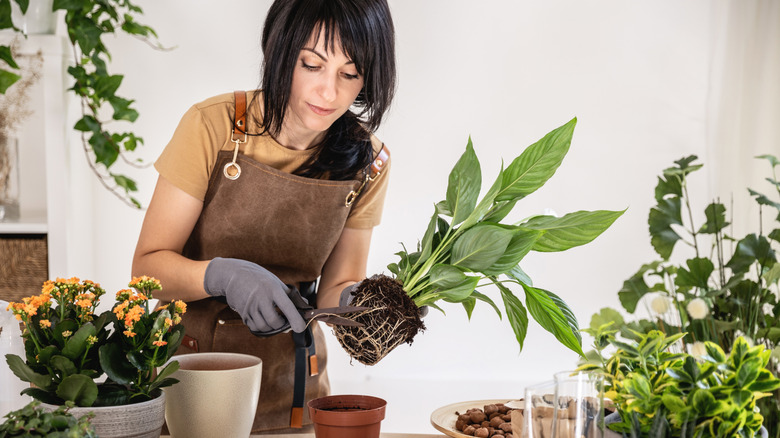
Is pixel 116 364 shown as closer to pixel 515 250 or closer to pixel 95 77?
pixel 515 250

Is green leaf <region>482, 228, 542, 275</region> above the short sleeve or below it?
below

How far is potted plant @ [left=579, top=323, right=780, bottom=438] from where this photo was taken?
2.32ft

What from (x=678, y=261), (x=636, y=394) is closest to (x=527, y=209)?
(x=678, y=261)

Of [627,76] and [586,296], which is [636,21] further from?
[586,296]

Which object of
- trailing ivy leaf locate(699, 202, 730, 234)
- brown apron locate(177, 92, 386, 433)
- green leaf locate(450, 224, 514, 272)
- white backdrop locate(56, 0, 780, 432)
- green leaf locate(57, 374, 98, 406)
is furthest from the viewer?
white backdrop locate(56, 0, 780, 432)

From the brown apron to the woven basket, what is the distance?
3.23 feet

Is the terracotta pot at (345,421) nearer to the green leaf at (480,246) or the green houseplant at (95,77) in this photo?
the green leaf at (480,246)

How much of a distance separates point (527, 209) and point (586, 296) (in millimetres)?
411

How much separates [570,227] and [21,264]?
→ 180 centimetres

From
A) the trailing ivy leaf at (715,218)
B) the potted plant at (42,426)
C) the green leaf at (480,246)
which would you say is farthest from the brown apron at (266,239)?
the trailing ivy leaf at (715,218)

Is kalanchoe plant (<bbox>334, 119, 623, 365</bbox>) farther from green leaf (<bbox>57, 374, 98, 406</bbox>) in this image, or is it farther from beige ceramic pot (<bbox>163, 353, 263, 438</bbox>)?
green leaf (<bbox>57, 374, 98, 406</bbox>)

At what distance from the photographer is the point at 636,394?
0.73m

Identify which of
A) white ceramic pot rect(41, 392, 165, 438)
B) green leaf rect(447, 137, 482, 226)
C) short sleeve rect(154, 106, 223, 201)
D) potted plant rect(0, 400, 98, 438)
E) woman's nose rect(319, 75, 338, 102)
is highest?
woman's nose rect(319, 75, 338, 102)

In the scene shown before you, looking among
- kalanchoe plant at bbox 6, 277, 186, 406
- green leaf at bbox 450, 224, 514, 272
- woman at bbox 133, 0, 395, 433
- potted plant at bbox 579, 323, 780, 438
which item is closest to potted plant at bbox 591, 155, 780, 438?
woman at bbox 133, 0, 395, 433
